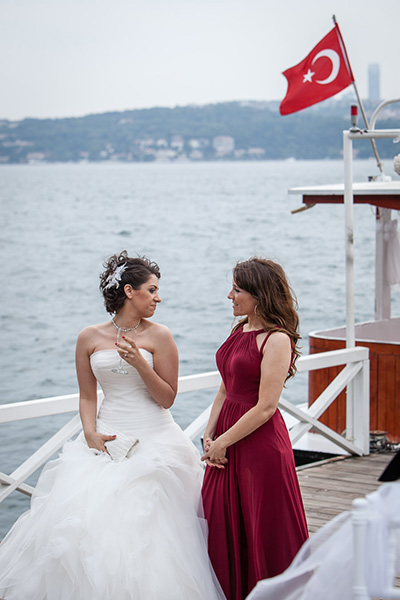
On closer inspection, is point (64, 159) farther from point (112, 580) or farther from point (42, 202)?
point (112, 580)

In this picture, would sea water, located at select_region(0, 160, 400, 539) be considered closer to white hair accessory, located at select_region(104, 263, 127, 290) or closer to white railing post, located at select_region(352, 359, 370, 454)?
white railing post, located at select_region(352, 359, 370, 454)

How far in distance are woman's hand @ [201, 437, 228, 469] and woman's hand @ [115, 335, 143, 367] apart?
1.59 feet

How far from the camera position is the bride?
3.38 metres

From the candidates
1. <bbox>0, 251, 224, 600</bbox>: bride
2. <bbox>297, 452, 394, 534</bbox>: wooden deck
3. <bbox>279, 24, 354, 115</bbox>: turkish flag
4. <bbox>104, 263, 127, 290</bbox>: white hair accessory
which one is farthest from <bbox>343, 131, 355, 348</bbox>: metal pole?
<bbox>104, 263, 127, 290</bbox>: white hair accessory

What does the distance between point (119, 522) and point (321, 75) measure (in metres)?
4.63

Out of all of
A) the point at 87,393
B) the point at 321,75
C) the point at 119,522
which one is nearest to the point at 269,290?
the point at 87,393

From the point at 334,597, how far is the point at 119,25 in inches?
2355

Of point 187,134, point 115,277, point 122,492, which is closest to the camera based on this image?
point 122,492

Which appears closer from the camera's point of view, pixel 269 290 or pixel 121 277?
pixel 269 290

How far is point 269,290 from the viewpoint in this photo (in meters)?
3.55

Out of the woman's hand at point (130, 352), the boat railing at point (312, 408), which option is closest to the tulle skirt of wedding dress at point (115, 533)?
the woman's hand at point (130, 352)

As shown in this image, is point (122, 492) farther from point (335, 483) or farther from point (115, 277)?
point (335, 483)

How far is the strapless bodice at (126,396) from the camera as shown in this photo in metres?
3.71

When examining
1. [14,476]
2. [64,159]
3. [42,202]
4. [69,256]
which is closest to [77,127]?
[64,159]
